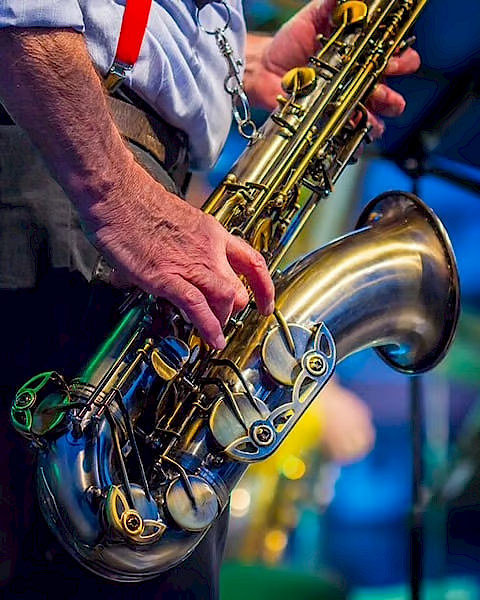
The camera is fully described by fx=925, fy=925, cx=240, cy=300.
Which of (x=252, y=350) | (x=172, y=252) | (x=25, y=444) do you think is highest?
(x=172, y=252)

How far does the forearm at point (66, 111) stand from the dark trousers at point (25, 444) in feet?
0.53

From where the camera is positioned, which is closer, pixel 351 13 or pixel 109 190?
pixel 109 190

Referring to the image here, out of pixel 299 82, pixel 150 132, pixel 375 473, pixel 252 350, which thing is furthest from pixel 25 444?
pixel 375 473

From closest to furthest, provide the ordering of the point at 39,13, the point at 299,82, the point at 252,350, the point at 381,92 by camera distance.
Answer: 1. the point at 39,13
2. the point at 252,350
3. the point at 299,82
4. the point at 381,92

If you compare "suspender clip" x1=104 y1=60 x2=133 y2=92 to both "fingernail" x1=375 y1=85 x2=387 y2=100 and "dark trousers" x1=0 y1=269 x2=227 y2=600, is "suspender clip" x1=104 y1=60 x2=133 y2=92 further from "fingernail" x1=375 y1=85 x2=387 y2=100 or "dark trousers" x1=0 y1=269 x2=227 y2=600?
"fingernail" x1=375 y1=85 x2=387 y2=100

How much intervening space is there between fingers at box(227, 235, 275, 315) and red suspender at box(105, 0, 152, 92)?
0.22 meters

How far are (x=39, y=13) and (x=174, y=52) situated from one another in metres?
0.26

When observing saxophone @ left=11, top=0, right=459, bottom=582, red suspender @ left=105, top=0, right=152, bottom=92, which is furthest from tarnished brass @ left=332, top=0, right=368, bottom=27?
red suspender @ left=105, top=0, right=152, bottom=92

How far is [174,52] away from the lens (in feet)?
3.63

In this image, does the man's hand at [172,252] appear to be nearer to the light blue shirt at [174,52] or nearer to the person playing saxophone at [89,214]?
the person playing saxophone at [89,214]

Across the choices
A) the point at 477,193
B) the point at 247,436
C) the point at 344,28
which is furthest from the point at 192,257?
the point at 477,193

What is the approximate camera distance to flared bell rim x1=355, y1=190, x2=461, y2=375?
1302 mm

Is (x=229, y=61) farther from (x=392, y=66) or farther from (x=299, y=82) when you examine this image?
(x=392, y=66)

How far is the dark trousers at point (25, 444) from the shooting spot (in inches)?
39.4
